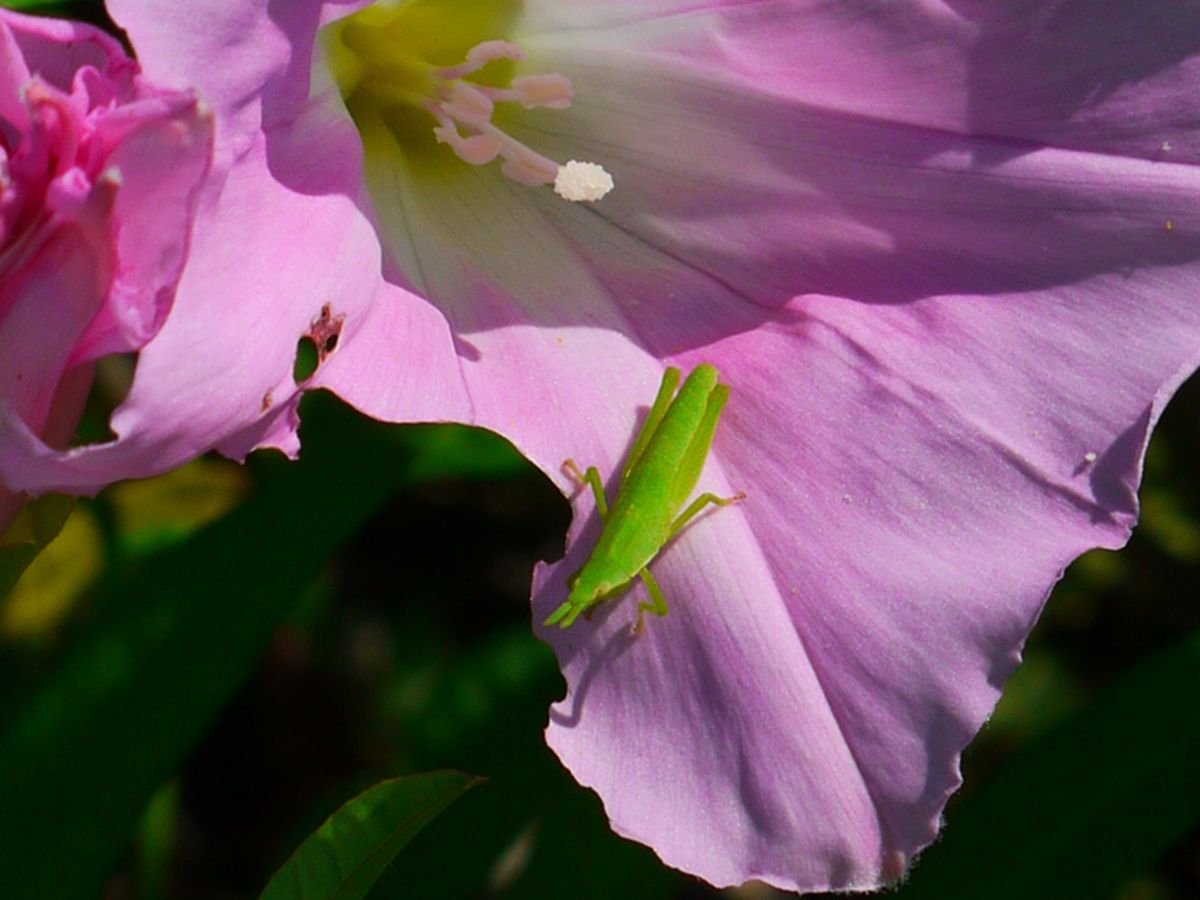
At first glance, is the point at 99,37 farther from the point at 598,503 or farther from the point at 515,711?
the point at 515,711

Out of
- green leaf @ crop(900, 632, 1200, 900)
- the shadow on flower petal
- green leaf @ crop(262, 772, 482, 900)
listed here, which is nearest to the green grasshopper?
green leaf @ crop(262, 772, 482, 900)

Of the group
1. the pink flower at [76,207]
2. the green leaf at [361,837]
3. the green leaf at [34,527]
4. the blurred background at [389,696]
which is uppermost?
the pink flower at [76,207]

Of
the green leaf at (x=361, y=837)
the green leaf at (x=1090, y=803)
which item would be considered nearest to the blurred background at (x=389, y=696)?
the green leaf at (x=1090, y=803)

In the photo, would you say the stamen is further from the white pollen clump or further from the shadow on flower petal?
the shadow on flower petal

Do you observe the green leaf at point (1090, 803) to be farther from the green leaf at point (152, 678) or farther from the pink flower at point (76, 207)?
the pink flower at point (76, 207)

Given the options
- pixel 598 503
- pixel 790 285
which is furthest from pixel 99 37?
pixel 790 285

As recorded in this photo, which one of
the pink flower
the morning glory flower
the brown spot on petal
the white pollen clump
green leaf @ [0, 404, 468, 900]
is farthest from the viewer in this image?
A: green leaf @ [0, 404, 468, 900]

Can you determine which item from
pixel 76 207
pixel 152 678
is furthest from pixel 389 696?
pixel 76 207

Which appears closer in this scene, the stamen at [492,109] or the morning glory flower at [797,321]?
the morning glory flower at [797,321]
